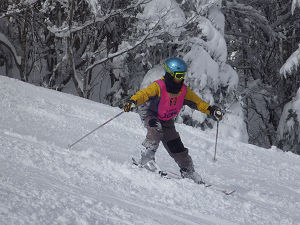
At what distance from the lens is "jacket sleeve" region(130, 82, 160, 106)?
433cm

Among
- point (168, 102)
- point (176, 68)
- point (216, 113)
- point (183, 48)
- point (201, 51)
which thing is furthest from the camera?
point (183, 48)

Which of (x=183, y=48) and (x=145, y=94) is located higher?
(x=145, y=94)

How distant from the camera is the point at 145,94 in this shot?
437 centimetres

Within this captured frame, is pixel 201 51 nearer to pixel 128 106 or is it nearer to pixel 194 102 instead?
A: pixel 194 102

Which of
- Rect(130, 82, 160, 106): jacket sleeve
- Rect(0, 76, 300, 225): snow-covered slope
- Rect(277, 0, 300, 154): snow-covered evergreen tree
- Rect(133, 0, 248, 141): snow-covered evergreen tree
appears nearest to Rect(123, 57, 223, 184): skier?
Rect(130, 82, 160, 106): jacket sleeve

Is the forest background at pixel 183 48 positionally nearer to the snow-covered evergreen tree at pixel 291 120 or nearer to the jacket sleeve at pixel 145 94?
the snow-covered evergreen tree at pixel 291 120

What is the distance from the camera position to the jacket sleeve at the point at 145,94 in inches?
171

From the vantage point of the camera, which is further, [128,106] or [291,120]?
[291,120]

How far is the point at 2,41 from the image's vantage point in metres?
13.5

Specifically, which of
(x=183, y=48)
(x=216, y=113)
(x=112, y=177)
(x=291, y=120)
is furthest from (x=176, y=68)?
(x=291, y=120)

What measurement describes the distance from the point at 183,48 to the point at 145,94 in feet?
22.9

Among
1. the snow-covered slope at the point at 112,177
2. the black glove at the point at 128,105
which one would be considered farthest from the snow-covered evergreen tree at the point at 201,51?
the black glove at the point at 128,105

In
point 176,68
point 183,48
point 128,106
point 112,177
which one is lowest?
point 183,48

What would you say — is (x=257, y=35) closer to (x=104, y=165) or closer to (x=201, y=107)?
(x=201, y=107)
